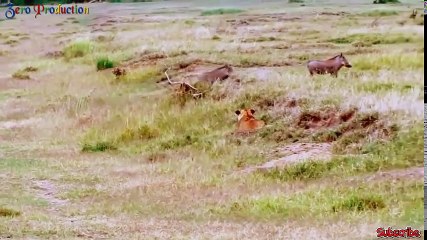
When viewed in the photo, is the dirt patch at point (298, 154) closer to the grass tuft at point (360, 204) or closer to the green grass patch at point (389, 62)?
the grass tuft at point (360, 204)

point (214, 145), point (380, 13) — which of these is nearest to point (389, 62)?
point (214, 145)

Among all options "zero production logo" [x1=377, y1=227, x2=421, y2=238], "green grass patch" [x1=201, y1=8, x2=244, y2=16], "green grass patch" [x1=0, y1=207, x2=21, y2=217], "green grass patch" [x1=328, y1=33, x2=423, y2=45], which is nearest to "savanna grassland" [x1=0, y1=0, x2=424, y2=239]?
"green grass patch" [x1=0, y1=207, x2=21, y2=217]

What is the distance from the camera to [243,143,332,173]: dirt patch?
13.6 m

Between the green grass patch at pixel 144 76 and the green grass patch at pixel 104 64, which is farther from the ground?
the green grass patch at pixel 144 76

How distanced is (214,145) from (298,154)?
7.47 feet

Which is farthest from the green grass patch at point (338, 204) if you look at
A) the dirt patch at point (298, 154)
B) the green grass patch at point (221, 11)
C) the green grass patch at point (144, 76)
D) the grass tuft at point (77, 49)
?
the green grass patch at point (221, 11)

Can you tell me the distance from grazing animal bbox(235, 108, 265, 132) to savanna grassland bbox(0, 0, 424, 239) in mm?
287

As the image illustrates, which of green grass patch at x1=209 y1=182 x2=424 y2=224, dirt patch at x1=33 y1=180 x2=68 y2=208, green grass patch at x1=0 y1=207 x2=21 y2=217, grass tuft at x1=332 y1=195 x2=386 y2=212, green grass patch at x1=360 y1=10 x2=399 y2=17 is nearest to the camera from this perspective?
green grass patch at x1=209 y1=182 x2=424 y2=224

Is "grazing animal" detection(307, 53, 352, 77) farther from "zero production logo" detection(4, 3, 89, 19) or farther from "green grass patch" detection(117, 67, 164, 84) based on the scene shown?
"zero production logo" detection(4, 3, 89, 19)

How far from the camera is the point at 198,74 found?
2350 cm

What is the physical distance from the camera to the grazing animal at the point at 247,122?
54.5ft

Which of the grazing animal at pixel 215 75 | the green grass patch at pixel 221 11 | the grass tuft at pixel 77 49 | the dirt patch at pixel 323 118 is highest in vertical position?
the dirt patch at pixel 323 118

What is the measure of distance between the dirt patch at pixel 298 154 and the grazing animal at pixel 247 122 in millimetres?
1669

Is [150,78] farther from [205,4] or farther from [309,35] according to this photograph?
[205,4]
